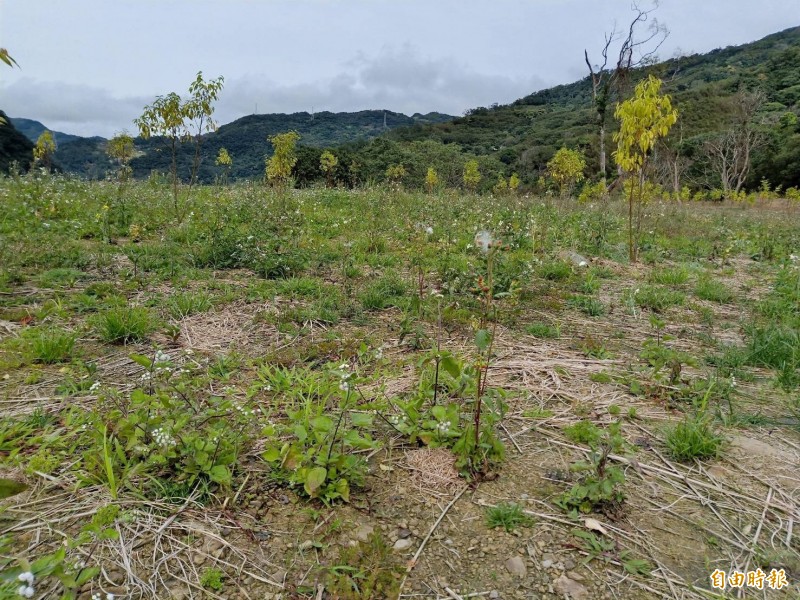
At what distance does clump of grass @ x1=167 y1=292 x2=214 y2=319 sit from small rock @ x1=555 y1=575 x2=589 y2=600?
3.24 meters

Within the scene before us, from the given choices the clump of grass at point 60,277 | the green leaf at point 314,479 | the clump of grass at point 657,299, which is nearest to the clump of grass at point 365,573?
the green leaf at point 314,479

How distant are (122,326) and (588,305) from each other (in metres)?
4.08

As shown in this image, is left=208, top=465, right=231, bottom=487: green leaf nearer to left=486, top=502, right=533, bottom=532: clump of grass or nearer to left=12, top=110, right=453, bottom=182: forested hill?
left=486, top=502, right=533, bottom=532: clump of grass

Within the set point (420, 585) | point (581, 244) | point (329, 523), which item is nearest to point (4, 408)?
point (329, 523)

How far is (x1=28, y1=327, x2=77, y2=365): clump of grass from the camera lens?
278 centimetres

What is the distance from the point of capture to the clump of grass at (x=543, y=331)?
367 centimetres

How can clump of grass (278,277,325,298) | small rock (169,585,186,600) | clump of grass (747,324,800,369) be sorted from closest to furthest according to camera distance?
small rock (169,585,186,600) < clump of grass (747,324,800,369) < clump of grass (278,277,325,298)

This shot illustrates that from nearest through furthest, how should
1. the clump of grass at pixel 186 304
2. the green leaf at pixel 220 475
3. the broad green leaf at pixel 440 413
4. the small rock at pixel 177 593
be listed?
the small rock at pixel 177 593 → the green leaf at pixel 220 475 → the broad green leaf at pixel 440 413 → the clump of grass at pixel 186 304

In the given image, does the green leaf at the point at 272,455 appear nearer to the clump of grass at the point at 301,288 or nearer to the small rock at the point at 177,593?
the small rock at the point at 177,593

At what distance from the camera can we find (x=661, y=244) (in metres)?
8.02

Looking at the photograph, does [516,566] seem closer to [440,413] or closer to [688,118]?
[440,413]

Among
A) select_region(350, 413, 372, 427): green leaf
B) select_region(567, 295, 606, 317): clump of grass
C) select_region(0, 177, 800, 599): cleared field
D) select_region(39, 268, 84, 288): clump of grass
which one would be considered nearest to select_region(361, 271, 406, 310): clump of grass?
select_region(0, 177, 800, 599): cleared field

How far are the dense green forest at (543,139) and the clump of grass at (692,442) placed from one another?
8105 millimetres

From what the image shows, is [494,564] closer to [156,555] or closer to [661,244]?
[156,555]
